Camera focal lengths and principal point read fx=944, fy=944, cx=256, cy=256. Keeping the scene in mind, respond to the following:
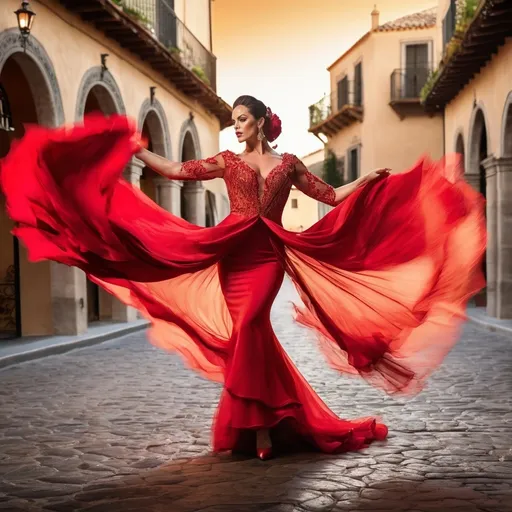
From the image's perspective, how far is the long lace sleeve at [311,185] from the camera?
609cm

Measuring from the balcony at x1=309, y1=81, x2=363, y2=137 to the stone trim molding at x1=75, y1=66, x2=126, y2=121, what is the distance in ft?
73.1

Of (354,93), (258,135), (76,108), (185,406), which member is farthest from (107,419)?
(354,93)

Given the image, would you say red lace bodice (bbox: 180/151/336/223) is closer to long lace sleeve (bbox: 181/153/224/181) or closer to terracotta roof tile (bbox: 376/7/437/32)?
long lace sleeve (bbox: 181/153/224/181)

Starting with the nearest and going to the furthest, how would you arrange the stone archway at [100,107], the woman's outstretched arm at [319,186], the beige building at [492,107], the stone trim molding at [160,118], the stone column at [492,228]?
1. the woman's outstretched arm at [319,186]
2. the stone archway at [100,107]
3. the beige building at [492,107]
4. the stone column at [492,228]
5. the stone trim molding at [160,118]

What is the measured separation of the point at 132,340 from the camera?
1472 centimetres

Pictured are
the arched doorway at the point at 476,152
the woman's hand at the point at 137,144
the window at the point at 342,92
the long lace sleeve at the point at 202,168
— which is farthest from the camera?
the window at the point at 342,92

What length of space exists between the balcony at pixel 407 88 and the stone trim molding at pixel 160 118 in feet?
57.5

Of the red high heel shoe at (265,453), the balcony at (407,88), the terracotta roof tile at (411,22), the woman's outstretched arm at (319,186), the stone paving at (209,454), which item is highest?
the terracotta roof tile at (411,22)

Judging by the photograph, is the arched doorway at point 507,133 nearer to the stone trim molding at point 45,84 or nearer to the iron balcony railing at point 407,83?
the stone trim molding at point 45,84

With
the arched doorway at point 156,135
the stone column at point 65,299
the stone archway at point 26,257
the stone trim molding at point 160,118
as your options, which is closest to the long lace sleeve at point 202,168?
the stone archway at point 26,257

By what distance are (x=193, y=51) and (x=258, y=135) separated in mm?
20012

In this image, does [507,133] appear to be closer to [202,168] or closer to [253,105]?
[253,105]

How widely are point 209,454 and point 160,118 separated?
51.6 feet

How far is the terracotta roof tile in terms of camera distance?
125 ft
